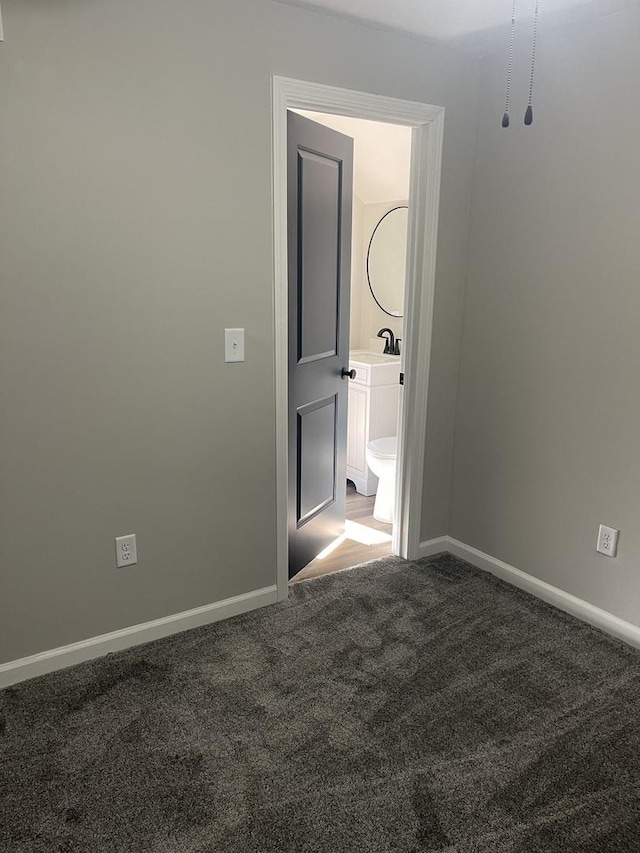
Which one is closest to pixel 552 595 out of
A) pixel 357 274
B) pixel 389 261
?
pixel 389 261

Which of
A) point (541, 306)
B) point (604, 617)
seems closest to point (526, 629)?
point (604, 617)

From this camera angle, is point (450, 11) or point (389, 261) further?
point (389, 261)

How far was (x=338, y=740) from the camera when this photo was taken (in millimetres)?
2002

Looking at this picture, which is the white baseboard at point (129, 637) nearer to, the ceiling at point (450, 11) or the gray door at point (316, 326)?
the gray door at point (316, 326)

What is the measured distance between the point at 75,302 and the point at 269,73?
111 cm

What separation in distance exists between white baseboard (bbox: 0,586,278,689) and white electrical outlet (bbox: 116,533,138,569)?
0.27 metres

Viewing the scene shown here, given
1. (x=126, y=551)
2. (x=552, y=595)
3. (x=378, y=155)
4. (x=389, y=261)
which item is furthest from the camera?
(x=389, y=261)

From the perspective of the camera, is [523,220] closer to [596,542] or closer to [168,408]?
[596,542]

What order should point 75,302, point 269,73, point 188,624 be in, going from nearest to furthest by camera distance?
point 75,302 → point 269,73 → point 188,624

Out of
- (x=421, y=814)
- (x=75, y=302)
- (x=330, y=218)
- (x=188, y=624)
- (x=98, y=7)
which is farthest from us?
(x=330, y=218)

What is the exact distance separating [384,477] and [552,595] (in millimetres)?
1237

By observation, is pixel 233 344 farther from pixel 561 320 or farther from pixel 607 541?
pixel 607 541

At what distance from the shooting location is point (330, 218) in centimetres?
302

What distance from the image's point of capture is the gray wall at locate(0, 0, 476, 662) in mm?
2020
